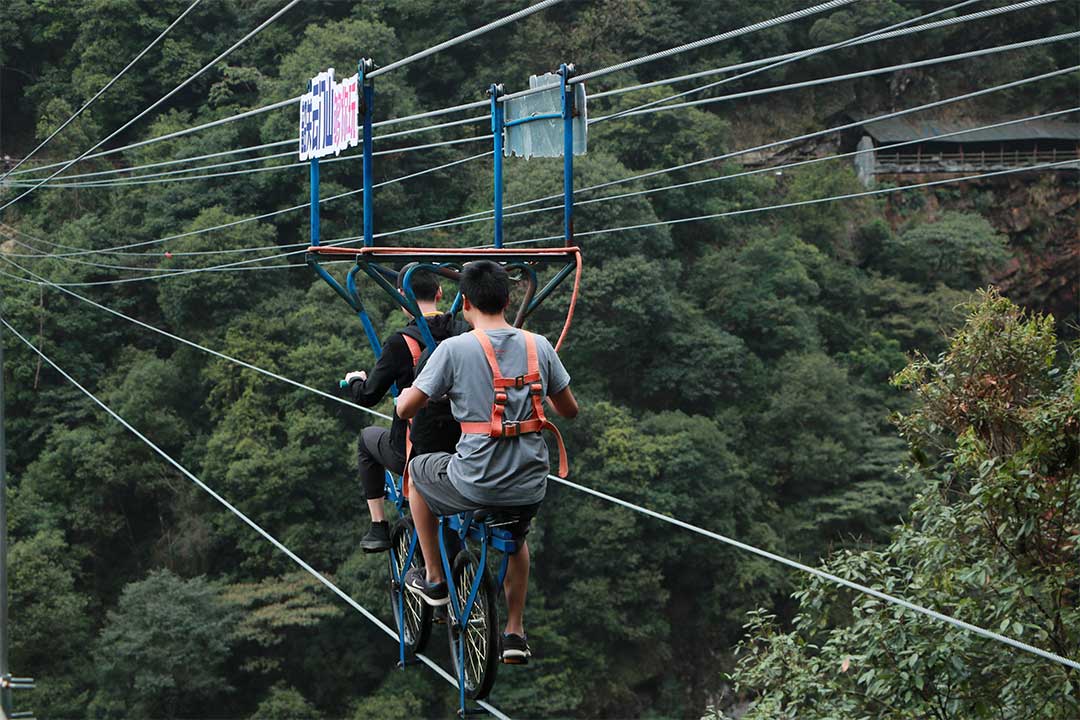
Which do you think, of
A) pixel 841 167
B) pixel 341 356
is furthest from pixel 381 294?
pixel 841 167

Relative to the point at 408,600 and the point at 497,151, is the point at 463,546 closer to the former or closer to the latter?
the point at 408,600

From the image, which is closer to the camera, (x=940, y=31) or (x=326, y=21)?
(x=326, y=21)

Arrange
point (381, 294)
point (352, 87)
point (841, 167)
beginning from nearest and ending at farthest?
point (352, 87) → point (381, 294) → point (841, 167)

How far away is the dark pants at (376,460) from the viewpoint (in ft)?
12.7

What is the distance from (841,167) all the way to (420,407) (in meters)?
23.1

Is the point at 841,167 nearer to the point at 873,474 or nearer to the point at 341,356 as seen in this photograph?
the point at 873,474

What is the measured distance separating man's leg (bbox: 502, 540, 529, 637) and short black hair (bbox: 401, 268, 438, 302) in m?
0.74

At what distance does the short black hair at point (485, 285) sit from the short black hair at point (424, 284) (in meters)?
0.43

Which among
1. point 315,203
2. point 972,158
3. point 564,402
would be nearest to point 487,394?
point 564,402

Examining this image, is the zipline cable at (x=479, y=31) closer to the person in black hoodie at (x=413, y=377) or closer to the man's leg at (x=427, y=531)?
the person in black hoodie at (x=413, y=377)

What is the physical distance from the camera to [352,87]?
12.9ft

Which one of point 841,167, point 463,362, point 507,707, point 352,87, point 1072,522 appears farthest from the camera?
point 841,167

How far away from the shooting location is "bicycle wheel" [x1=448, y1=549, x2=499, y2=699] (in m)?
3.43

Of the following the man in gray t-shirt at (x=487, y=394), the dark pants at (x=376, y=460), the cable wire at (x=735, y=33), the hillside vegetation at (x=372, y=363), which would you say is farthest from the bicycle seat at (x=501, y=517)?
the hillside vegetation at (x=372, y=363)
